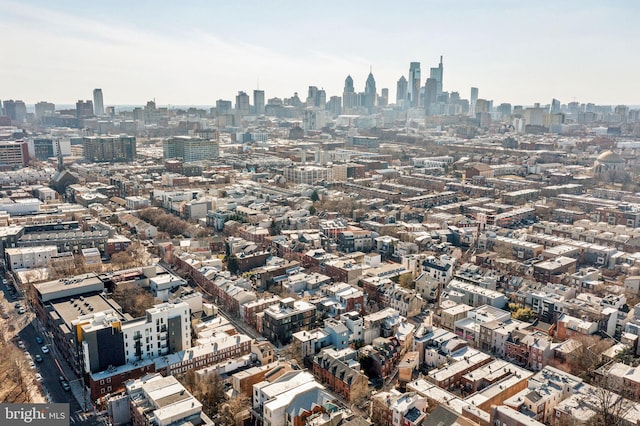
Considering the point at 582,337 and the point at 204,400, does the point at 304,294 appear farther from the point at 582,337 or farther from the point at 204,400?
the point at 582,337

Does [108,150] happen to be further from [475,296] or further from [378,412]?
[378,412]

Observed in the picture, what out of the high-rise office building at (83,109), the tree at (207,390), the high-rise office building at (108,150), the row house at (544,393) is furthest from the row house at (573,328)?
the high-rise office building at (83,109)

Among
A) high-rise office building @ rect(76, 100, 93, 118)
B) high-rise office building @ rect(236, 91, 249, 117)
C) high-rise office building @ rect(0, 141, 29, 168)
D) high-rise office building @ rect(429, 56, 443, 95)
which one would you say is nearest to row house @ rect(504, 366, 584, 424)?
high-rise office building @ rect(0, 141, 29, 168)

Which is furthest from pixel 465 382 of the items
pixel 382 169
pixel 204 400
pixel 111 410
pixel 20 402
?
pixel 382 169

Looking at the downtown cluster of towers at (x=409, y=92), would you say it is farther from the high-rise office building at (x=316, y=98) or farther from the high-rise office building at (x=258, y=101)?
the high-rise office building at (x=258, y=101)

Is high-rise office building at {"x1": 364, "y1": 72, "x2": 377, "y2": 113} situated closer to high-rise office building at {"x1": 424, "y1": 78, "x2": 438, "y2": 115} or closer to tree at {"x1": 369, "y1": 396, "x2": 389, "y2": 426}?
high-rise office building at {"x1": 424, "y1": 78, "x2": 438, "y2": 115}

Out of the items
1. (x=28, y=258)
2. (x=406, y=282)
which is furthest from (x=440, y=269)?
(x=28, y=258)
